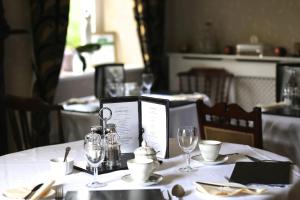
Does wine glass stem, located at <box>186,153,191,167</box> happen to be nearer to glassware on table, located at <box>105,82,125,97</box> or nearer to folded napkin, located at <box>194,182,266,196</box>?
folded napkin, located at <box>194,182,266,196</box>

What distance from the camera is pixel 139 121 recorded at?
2219 mm

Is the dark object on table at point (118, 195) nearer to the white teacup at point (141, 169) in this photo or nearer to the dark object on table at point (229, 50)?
the white teacup at point (141, 169)

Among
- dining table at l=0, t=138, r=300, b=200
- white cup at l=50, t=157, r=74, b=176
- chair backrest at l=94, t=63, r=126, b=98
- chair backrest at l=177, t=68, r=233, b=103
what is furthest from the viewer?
chair backrest at l=177, t=68, r=233, b=103

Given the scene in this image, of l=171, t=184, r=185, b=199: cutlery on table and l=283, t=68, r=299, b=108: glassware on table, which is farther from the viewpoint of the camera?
l=283, t=68, r=299, b=108: glassware on table

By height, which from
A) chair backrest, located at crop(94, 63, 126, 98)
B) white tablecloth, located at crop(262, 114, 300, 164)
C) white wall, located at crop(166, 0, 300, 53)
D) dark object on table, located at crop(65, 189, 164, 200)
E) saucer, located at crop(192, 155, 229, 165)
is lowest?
white tablecloth, located at crop(262, 114, 300, 164)

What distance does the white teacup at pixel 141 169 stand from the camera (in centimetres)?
183

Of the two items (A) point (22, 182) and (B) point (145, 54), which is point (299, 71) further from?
(A) point (22, 182)

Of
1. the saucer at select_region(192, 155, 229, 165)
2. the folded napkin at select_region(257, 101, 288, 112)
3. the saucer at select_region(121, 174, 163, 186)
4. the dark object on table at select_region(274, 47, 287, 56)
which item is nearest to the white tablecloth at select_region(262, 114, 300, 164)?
the folded napkin at select_region(257, 101, 288, 112)

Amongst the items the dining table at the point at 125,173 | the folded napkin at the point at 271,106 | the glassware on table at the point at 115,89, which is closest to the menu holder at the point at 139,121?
the dining table at the point at 125,173

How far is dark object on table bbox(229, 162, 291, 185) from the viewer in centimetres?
186

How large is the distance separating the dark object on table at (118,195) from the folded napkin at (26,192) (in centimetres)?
7

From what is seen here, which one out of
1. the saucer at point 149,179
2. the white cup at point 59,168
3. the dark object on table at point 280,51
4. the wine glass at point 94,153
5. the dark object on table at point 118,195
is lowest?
the dark object on table at point 118,195

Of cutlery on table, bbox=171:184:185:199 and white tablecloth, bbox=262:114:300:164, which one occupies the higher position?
cutlery on table, bbox=171:184:185:199

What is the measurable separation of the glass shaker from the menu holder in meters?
0.12
